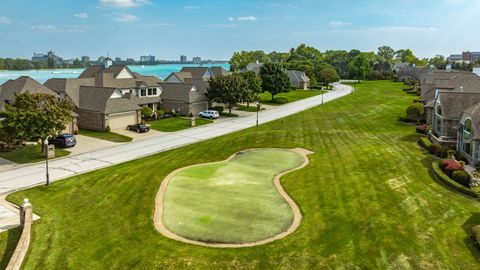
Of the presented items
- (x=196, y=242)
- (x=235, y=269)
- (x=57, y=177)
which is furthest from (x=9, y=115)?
(x=235, y=269)

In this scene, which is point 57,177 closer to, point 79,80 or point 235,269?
point 235,269

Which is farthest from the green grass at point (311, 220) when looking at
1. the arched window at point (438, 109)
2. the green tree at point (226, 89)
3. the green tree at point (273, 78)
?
the green tree at point (273, 78)

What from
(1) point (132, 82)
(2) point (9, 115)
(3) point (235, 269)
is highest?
(1) point (132, 82)

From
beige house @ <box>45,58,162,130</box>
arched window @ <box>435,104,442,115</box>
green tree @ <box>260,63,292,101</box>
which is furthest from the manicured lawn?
green tree @ <box>260,63,292,101</box>

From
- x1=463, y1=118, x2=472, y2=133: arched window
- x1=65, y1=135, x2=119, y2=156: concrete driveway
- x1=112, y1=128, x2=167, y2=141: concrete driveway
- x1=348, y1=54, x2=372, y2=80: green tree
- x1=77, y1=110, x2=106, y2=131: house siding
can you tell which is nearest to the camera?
x1=463, y1=118, x2=472, y2=133: arched window

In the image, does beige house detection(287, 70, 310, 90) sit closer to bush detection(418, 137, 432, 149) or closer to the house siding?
the house siding

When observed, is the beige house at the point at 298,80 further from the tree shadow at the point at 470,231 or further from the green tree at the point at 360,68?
the tree shadow at the point at 470,231

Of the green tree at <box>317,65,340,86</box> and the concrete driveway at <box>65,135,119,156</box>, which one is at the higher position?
the green tree at <box>317,65,340,86</box>
